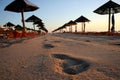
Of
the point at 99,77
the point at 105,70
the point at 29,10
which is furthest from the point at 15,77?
the point at 29,10

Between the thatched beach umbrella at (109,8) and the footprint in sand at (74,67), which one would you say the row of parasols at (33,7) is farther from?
the footprint in sand at (74,67)

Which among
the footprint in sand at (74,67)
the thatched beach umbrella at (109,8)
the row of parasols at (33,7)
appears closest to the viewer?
the footprint in sand at (74,67)

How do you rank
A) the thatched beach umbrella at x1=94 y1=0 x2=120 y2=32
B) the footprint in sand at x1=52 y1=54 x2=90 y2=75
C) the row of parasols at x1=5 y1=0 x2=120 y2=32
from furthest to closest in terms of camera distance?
the thatched beach umbrella at x1=94 y1=0 x2=120 y2=32 < the row of parasols at x1=5 y1=0 x2=120 y2=32 < the footprint in sand at x1=52 y1=54 x2=90 y2=75

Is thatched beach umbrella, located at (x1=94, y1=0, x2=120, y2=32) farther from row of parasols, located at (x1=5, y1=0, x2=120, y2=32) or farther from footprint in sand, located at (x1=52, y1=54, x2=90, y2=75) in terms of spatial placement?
footprint in sand, located at (x1=52, y1=54, x2=90, y2=75)

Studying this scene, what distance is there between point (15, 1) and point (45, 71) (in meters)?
9.20

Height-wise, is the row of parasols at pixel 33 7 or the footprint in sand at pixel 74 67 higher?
the row of parasols at pixel 33 7

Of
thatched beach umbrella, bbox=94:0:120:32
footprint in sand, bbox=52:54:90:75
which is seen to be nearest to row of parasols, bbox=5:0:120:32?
thatched beach umbrella, bbox=94:0:120:32

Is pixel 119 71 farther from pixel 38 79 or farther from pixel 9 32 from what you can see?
pixel 9 32

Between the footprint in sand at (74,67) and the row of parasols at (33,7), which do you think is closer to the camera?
the footprint in sand at (74,67)

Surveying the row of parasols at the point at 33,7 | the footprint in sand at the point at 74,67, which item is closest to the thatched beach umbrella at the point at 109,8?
the row of parasols at the point at 33,7

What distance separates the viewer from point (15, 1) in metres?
10.1

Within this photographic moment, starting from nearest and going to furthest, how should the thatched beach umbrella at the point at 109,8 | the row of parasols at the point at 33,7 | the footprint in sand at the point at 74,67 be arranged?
the footprint in sand at the point at 74,67
the row of parasols at the point at 33,7
the thatched beach umbrella at the point at 109,8

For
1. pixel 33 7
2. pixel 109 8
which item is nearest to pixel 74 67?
pixel 33 7

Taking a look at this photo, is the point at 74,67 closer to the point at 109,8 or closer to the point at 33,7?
the point at 33,7
